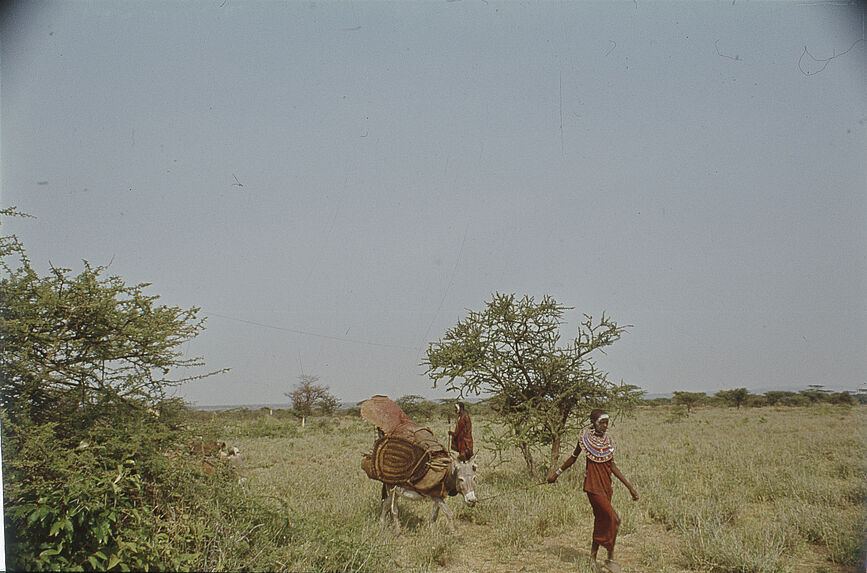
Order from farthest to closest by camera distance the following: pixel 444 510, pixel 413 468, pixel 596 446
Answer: pixel 444 510 < pixel 413 468 < pixel 596 446

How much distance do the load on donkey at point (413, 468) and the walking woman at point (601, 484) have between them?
76.8 inches

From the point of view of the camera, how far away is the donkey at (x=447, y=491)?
27.1 ft

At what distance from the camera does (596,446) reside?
691cm

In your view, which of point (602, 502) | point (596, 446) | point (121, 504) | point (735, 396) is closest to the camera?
point (121, 504)

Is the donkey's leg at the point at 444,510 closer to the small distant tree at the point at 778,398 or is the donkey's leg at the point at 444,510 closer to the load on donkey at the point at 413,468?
the load on donkey at the point at 413,468

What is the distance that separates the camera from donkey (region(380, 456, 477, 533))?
8266mm

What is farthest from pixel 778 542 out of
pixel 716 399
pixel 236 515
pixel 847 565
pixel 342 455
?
pixel 716 399

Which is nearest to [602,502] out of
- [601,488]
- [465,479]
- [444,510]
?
[601,488]

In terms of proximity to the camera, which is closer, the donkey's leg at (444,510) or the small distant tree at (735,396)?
the donkey's leg at (444,510)

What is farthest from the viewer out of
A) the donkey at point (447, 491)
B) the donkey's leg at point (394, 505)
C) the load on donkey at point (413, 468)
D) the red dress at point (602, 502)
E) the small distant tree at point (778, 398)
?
the small distant tree at point (778, 398)

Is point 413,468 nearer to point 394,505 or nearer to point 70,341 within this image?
point 394,505

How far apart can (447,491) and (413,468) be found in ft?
2.77

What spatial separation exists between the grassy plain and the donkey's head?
61 cm

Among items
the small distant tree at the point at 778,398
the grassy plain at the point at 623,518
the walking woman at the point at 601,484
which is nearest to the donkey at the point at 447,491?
the grassy plain at the point at 623,518
